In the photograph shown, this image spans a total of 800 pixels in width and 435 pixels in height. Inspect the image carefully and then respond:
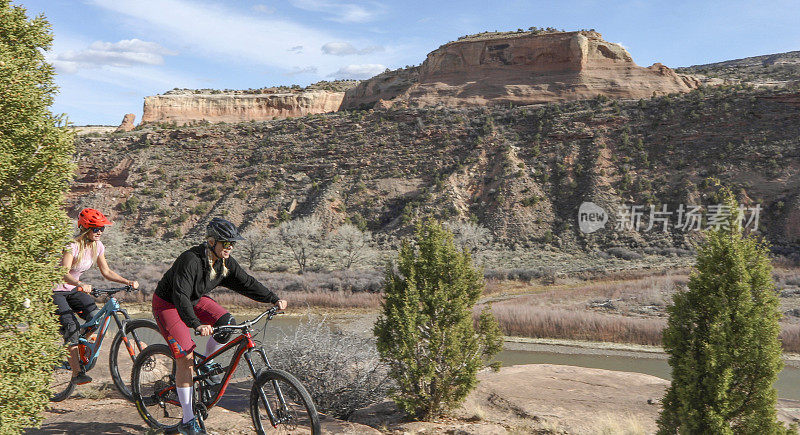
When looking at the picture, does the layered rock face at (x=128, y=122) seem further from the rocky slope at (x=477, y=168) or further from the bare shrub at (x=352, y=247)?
the bare shrub at (x=352, y=247)

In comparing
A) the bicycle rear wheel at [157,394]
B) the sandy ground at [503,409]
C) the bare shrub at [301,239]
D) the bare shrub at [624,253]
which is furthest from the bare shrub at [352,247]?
the bicycle rear wheel at [157,394]

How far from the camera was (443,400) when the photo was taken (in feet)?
21.0

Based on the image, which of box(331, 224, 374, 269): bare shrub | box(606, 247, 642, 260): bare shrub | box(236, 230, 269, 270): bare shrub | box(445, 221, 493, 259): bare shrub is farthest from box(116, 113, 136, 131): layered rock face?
box(606, 247, 642, 260): bare shrub

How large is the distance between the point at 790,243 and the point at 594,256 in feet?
38.7

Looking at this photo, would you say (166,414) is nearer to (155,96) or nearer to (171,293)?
(171,293)

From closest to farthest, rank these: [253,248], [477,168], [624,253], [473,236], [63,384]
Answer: [63,384] < [253,248] < [624,253] < [473,236] < [477,168]

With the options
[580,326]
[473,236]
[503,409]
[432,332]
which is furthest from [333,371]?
[473,236]

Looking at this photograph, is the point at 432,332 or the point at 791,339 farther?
the point at 791,339

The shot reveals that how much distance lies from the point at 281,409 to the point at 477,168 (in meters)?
43.6

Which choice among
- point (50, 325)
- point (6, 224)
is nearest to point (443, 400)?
point (50, 325)

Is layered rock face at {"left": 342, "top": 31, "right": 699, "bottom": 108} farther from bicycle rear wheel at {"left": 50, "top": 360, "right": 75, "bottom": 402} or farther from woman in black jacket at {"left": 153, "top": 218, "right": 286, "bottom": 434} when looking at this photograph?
woman in black jacket at {"left": 153, "top": 218, "right": 286, "bottom": 434}

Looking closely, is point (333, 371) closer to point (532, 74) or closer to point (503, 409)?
point (503, 409)

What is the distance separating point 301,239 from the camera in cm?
3762

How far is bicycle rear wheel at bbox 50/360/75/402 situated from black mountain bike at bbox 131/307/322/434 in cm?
88
